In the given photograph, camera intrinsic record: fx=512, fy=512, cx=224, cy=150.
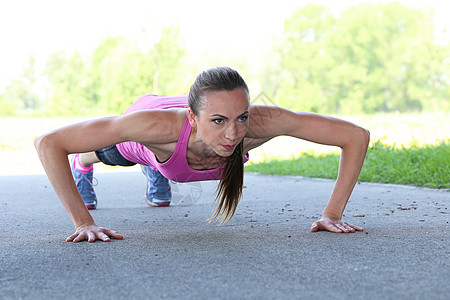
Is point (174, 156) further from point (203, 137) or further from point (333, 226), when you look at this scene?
point (333, 226)

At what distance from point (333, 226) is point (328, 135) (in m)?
0.58

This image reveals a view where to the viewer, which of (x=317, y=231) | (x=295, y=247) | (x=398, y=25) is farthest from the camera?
(x=398, y=25)

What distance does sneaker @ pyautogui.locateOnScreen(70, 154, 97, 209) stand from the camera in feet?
15.2

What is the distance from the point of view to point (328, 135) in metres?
3.28

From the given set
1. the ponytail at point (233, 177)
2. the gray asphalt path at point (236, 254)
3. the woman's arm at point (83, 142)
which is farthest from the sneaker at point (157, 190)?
the woman's arm at point (83, 142)

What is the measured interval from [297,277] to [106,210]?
9.42 ft

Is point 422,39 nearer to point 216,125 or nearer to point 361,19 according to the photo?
point 361,19

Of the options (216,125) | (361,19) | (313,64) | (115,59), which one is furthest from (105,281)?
(361,19)

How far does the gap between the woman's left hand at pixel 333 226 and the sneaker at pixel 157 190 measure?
1962 millimetres

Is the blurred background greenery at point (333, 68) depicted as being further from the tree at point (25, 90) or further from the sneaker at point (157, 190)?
the sneaker at point (157, 190)

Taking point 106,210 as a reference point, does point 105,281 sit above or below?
above

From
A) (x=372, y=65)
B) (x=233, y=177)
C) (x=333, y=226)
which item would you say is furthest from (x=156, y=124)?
(x=372, y=65)

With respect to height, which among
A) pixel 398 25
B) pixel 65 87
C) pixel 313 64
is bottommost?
pixel 65 87

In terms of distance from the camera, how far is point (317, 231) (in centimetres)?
328
